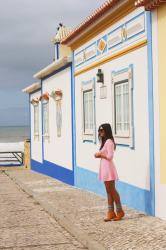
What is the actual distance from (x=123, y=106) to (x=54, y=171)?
8.76 meters

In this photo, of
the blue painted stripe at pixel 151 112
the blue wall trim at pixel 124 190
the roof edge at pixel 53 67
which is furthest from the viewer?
the roof edge at pixel 53 67

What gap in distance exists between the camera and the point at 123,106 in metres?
11.8

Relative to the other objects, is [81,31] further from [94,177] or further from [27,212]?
[27,212]

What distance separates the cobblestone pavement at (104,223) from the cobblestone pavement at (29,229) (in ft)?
0.63


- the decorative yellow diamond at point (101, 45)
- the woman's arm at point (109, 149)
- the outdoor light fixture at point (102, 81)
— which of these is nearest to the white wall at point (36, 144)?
the decorative yellow diamond at point (101, 45)

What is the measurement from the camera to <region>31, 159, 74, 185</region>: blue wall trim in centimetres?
1731

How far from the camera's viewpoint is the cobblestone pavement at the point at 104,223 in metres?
7.63

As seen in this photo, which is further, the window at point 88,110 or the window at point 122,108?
the window at point 88,110

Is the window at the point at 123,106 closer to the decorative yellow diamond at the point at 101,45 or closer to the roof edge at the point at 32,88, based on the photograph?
the decorative yellow diamond at the point at 101,45

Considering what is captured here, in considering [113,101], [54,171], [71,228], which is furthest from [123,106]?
[54,171]

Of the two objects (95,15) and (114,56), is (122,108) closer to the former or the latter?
(114,56)

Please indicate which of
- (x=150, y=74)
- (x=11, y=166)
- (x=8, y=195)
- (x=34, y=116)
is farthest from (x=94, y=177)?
(x=11, y=166)

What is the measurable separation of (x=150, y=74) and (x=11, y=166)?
2022cm

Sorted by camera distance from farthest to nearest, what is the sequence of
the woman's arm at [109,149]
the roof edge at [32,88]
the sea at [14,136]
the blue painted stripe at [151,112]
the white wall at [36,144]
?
the sea at [14,136]
the roof edge at [32,88]
the white wall at [36,144]
the blue painted stripe at [151,112]
the woman's arm at [109,149]
